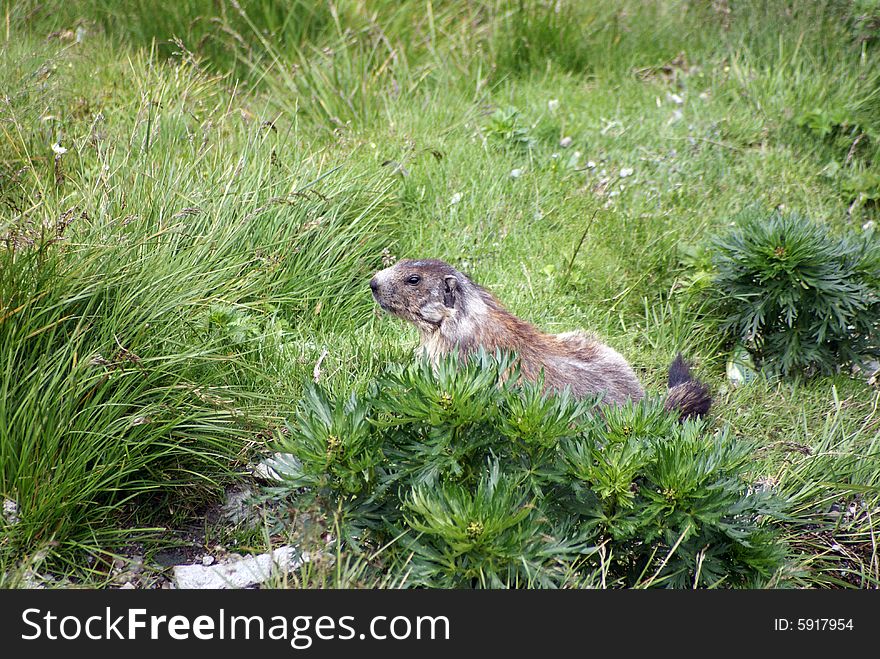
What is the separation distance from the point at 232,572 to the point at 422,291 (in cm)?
186

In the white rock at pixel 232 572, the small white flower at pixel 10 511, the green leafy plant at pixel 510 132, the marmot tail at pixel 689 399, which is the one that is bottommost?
the marmot tail at pixel 689 399

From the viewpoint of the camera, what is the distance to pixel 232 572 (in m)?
3.60

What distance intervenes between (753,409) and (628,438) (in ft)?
6.89

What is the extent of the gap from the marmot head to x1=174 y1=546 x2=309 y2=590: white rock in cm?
160

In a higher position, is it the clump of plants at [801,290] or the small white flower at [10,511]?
the small white flower at [10,511]

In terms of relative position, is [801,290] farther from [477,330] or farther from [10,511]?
[10,511]

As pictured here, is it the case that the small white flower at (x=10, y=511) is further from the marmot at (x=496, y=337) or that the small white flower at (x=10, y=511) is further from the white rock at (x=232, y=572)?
the marmot at (x=496, y=337)

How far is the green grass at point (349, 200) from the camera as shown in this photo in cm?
374

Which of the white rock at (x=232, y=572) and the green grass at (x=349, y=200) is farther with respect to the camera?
the green grass at (x=349, y=200)

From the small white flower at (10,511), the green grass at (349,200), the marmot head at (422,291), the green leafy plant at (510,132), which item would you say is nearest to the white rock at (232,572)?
the green grass at (349,200)

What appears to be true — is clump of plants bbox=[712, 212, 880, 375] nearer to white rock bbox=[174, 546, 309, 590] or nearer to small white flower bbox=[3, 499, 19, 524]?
white rock bbox=[174, 546, 309, 590]

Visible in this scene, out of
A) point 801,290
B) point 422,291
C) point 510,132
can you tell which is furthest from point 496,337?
point 510,132

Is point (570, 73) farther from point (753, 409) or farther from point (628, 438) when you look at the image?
point (628, 438)

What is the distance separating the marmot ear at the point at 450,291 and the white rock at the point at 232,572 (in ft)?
5.41
